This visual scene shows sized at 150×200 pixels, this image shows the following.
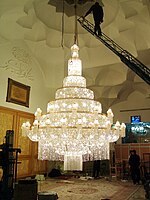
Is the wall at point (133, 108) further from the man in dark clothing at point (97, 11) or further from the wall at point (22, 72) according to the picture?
the man in dark clothing at point (97, 11)

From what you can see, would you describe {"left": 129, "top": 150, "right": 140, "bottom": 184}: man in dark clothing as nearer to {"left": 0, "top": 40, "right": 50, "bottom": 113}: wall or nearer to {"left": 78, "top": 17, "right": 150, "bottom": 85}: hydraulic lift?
{"left": 78, "top": 17, "right": 150, "bottom": 85}: hydraulic lift

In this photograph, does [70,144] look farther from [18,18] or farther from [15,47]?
[15,47]

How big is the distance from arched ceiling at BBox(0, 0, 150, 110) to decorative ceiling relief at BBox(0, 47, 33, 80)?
472 mm

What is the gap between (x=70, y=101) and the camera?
17.2 ft

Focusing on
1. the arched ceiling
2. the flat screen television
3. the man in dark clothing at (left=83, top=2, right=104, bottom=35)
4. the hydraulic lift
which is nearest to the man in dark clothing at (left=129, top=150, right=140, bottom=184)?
the hydraulic lift

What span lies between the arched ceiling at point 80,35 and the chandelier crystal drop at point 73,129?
314 centimetres

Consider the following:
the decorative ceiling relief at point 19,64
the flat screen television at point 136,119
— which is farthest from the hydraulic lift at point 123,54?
the flat screen television at point 136,119

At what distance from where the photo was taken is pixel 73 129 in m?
4.89

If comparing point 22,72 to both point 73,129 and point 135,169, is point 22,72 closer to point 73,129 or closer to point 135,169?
point 73,129

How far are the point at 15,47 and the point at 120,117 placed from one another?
727 cm

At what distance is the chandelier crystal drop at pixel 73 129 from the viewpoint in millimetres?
4926

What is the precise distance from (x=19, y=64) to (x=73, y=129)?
207 inches

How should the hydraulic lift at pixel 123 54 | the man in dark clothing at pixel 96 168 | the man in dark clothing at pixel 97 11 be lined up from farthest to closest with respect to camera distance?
the man in dark clothing at pixel 96 168
the hydraulic lift at pixel 123 54
the man in dark clothing at pixel 97 11

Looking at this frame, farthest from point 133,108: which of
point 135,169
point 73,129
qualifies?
point 73,129
